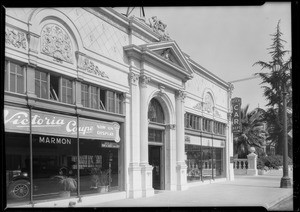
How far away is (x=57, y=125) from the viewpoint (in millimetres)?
10328

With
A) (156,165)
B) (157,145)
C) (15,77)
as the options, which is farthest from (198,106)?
(15,77)

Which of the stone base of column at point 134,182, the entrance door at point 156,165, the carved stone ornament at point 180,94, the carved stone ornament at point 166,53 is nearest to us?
the stone base of column at point 134,182

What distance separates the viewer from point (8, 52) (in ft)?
29.6

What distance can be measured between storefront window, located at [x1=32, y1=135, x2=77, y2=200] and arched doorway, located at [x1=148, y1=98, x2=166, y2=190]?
5183 mm

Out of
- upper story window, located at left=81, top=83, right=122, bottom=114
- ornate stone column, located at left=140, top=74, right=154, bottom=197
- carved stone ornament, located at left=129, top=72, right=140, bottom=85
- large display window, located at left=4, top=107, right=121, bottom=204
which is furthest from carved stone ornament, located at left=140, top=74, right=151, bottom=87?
large display window, located at left=4, top=107, right=121, bottom=204

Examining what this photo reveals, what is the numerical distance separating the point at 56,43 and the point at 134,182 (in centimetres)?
592

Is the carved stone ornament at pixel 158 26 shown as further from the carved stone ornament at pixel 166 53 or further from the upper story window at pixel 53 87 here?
the upper story window at pixel 53 87

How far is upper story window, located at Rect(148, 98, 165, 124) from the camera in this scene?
50.0 feet

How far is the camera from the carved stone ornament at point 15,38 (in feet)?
29.6

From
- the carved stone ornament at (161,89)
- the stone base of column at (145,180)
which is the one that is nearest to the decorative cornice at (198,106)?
the carved stone ornament at (161,89)

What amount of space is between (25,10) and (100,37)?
3.11 metres

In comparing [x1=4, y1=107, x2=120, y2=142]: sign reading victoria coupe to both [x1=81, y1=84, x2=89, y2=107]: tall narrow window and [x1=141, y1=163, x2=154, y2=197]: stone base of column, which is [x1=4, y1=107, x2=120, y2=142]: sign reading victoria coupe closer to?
[x1=81, y1=84, x2=89, y2=107]: tall narrow window

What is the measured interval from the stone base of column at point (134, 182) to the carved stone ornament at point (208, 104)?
5.52 m
